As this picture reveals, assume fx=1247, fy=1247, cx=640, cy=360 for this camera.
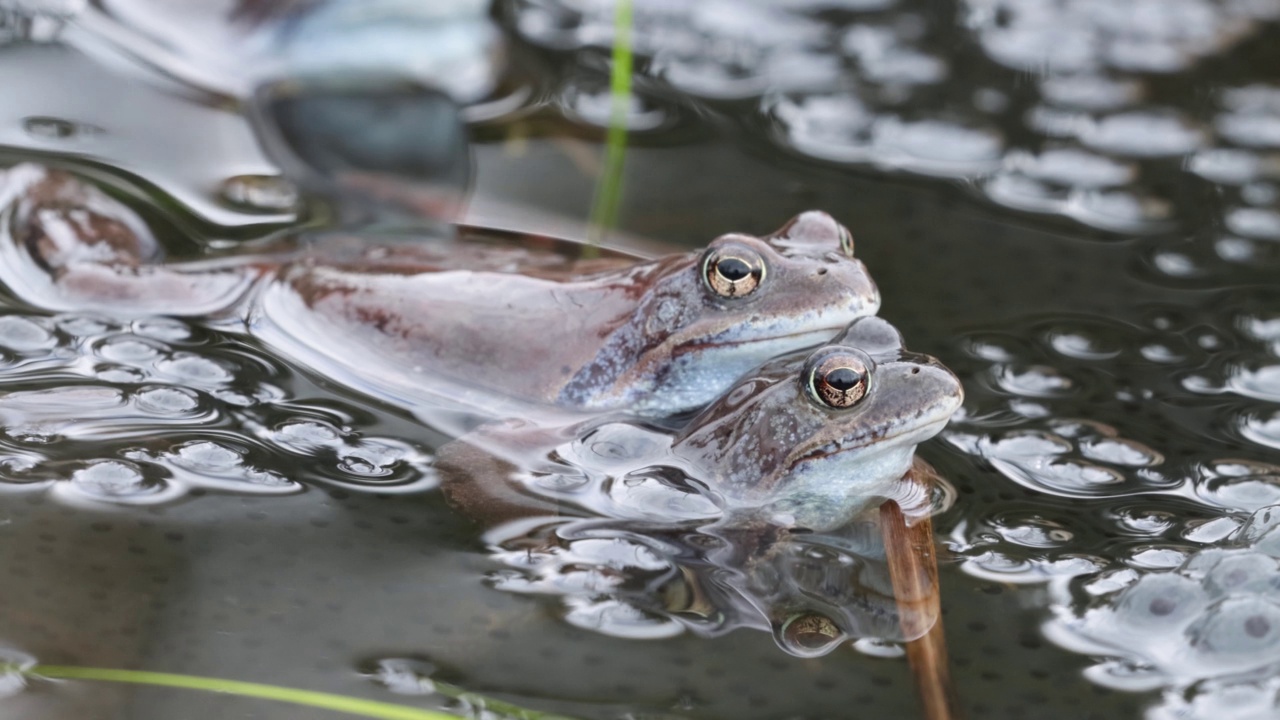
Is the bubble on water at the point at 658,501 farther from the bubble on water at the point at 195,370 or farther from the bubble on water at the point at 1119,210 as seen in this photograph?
the bubble on water at the point at 1119,210

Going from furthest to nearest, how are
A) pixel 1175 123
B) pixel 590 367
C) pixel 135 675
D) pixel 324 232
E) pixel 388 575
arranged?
1. pixel 1175 123
2. pixel 324 232
3. pixel 590 367
4. pixel 388 575
5. pixel 135 675

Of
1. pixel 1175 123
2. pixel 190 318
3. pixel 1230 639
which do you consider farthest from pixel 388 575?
pixel 1175 123

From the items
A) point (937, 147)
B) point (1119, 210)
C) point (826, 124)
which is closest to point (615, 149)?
point (826, 124)

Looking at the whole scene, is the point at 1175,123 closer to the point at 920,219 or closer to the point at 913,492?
the point at 920,219

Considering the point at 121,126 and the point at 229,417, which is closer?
the point at 229,417

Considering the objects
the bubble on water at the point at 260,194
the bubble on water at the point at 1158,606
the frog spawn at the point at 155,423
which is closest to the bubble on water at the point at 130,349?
the frog spawn at the point at 155,423

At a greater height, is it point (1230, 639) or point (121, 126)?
point (121, 126)

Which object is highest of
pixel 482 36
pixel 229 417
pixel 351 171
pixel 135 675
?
pixel 482 36

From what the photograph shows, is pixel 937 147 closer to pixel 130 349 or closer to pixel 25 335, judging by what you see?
pixel 130 349
